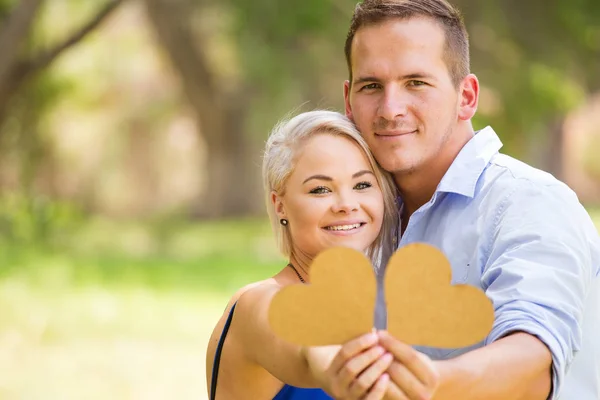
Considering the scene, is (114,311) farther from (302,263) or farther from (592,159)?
(592,159)

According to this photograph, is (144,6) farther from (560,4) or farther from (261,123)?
(560,4)

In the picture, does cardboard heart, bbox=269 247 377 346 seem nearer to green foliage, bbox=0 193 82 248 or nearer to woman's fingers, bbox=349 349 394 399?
woman's fingers, bbox=349 349 394 399

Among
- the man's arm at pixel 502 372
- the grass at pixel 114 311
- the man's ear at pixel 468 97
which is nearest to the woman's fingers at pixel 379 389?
the man's arm at pixel 502 372

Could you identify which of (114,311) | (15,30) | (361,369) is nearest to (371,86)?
(361,369)

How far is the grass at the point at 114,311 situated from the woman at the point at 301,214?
4.17 meters

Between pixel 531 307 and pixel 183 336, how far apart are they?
597cm

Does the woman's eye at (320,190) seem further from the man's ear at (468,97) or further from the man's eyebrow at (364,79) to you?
the man's ear at (468,97)

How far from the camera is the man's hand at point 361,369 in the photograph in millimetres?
1426

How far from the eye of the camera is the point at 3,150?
10.7m

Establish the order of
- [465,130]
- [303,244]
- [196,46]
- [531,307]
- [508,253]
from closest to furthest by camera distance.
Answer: [531,307] < [508,253] < [303,244] < [465,130] < [196,46]

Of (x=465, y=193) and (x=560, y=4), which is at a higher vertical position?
(x=560, y=4)

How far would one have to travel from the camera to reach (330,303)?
1.49 meters

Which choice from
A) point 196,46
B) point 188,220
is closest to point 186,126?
point 188,220

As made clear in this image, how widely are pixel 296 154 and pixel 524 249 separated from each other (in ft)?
1.75
